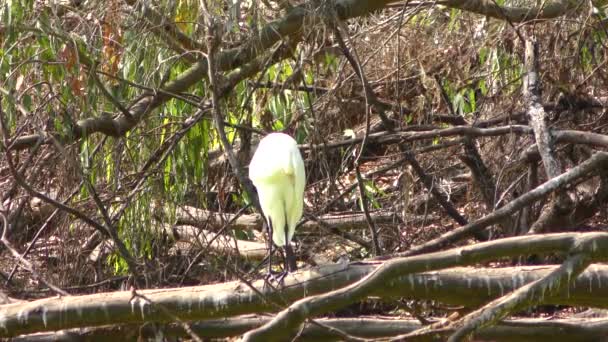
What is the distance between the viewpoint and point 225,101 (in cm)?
455

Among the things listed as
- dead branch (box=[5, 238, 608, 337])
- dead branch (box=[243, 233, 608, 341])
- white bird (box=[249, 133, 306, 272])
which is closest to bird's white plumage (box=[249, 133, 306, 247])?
white bird (box=[249, 133, 306, 272])

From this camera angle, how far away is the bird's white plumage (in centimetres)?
390

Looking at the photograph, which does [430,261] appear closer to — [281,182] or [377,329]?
[377,329]

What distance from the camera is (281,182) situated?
13.0 ft

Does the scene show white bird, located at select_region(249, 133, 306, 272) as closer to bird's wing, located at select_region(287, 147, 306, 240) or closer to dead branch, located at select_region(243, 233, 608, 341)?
bird's wing, located at select_region(287, 147, 306, 240)

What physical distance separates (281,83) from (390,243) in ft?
2.88

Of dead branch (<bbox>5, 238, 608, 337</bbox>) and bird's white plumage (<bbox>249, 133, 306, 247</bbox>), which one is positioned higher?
bird's white plumage (<bbox>249, 133, 306, 247</bbox>)

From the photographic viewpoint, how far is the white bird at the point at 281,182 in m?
3.90

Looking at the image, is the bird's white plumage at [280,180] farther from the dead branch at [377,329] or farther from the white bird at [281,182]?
the dead branch at [377,329]

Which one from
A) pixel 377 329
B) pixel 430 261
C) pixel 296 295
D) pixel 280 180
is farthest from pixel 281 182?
pixel 430 261

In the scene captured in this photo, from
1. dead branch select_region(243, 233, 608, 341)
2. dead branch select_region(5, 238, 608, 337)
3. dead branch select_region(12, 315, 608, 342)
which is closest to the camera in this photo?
dead branch select_region(243, 233, 608, 341)

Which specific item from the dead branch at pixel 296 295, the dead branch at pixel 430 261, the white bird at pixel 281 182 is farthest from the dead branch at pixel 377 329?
the dead branch at pixel 430 261

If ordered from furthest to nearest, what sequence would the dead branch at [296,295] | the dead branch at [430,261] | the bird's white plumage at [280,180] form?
the bird's white plumage at [280,180], the dead branch at [296,295], the dead branch at [430,261]

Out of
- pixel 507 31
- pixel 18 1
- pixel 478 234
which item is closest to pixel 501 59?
pixel 507 31
